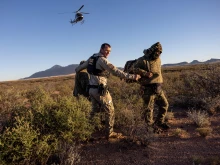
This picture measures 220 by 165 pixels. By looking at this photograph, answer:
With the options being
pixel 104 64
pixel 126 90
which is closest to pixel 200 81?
pixel 126 90

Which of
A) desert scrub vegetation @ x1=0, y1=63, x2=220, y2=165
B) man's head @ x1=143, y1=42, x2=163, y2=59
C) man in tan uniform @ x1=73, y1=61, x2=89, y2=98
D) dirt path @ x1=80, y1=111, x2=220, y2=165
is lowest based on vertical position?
dirt path @ x1=80, y1=111, x2=220, y2=165

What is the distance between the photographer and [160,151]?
4.58 m

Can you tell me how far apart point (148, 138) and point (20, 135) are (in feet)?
8.68

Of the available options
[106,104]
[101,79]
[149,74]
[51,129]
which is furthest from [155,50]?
[51,129]

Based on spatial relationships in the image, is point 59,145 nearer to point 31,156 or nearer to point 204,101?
point 31,156

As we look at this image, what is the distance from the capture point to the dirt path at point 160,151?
4.16 metres

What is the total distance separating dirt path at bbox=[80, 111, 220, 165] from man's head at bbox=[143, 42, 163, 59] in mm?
1931

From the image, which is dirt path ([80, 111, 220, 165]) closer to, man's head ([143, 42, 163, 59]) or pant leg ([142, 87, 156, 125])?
pant leg ([142, 87, 156, 125])

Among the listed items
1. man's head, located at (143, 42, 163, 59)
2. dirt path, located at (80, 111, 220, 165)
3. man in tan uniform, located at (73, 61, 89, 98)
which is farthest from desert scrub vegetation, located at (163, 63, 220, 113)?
man in tan uniform, located at (73, 61, 89, 98)

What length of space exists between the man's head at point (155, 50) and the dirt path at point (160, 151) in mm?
1931

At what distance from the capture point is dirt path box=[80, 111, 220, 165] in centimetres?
416

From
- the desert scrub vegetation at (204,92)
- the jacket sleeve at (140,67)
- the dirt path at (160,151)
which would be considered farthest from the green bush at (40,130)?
the desert scrub vegetation at (204,92)

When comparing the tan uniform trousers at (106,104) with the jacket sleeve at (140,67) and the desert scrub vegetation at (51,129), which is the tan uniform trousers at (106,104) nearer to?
the desert scrub vegetation at (51,129)

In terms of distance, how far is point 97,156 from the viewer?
4426 mm
